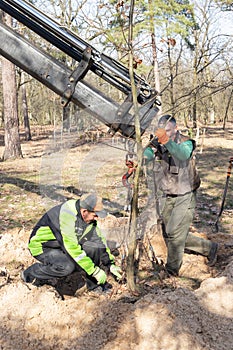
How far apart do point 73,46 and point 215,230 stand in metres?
4.24

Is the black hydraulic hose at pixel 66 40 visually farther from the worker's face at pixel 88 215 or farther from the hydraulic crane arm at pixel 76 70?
the worker's face at pixel 88 215

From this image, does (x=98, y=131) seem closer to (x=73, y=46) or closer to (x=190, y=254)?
(x=73, y=46)

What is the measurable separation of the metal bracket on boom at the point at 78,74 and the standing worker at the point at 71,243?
1062 mm

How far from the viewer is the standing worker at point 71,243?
12.3 ft

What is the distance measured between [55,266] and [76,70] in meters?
2.16

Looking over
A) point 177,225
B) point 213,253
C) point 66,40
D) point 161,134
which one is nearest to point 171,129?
point 161,134

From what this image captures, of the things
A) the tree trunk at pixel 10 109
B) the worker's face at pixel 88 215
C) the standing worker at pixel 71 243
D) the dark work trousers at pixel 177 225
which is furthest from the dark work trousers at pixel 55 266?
the tree trunk at pixel 10 109

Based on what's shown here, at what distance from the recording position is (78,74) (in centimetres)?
362

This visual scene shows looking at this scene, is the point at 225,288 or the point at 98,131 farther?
the point at 98,131

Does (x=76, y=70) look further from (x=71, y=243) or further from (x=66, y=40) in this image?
(x=71, y=243)

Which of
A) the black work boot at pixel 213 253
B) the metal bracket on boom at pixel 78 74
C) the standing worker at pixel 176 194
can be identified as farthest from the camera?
the black work boot at pixel 213 253

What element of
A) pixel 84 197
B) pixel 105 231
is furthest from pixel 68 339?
pixel 105 231

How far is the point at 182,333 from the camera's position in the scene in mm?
2793

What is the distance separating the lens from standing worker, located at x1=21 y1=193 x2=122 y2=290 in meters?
3.76
